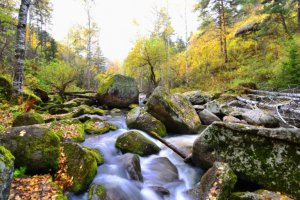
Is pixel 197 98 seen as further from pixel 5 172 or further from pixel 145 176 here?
pixel 5 172

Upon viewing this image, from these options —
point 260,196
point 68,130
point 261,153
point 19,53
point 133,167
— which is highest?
point 19,53

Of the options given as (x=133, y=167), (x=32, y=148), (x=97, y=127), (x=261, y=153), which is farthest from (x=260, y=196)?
(x=97, y=127)

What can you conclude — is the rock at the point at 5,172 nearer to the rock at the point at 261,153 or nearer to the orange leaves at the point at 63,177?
the orange leaves at the point at 63,177

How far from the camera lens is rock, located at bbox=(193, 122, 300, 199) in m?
4.03

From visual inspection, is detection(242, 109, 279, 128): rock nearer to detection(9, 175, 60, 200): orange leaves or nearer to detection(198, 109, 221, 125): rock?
detection(198, 109, 221, 125): rock

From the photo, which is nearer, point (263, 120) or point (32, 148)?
point (32, 148)

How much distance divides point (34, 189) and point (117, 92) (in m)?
10.4

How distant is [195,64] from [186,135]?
58.1ft

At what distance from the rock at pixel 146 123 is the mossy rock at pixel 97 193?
164 inches

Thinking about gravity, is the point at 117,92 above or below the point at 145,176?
above

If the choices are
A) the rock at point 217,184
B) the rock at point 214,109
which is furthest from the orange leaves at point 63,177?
the rock at point 214,109

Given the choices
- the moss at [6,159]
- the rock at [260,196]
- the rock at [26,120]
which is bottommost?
the rock at [260,196]

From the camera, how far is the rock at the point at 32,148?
13.3ft

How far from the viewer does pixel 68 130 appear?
6.77m
